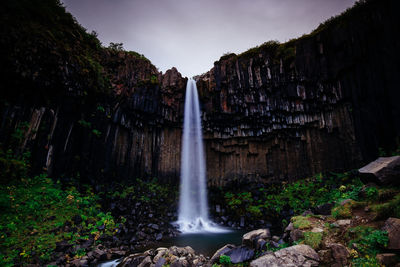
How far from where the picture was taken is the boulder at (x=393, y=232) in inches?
138

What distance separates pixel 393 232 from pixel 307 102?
14.3 meters

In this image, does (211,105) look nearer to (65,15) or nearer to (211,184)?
(211,184)

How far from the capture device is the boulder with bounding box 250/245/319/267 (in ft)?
12.8

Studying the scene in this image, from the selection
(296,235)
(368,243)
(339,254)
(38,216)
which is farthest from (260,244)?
(38,216)

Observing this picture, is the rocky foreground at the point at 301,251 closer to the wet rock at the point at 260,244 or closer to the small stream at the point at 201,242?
the wet rock at the point at 260,244

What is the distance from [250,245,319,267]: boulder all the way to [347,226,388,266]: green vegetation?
0.78 meters

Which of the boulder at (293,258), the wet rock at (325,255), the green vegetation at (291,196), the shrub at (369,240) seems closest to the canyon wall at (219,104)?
the green vegetation at (291,196)

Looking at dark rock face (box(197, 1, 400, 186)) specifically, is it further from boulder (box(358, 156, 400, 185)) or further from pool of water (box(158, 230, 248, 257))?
boulder (box(358, 156, 400, 185))

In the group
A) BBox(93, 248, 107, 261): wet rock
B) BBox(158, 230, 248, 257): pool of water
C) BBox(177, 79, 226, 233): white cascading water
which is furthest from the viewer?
BBox(177, 79, 226, 233): white cascading water

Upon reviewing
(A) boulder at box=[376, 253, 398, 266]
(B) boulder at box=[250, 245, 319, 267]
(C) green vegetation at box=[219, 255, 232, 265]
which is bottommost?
(C) green vegetation at box=[219, 255, 232, 265]

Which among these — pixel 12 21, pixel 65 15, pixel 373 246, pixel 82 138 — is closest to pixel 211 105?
pixel 82 138

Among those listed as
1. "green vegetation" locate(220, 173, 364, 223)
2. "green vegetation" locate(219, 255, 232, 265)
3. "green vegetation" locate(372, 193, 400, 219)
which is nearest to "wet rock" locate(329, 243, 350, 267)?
"green vegetation" locate(372, 193, 400, 219)

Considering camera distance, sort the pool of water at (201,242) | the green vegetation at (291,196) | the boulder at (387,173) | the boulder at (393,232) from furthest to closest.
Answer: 1. the green vegetation at (291,196)
2. the pool of water at (201,242)
3. the boulder at (387,173)
4. the boulder at (393,232)

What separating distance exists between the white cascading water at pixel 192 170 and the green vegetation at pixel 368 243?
13.5 meters
